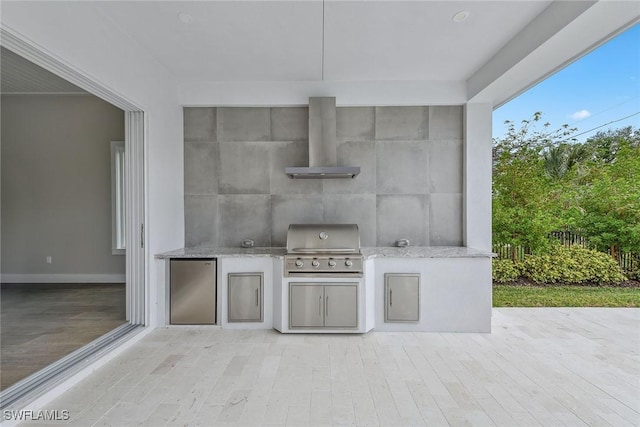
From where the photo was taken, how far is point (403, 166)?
4184mm

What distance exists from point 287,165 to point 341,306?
1.91 m

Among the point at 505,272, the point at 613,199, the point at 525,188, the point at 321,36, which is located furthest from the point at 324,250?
the point at 613,199

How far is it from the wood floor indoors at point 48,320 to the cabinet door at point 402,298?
9.43 feet

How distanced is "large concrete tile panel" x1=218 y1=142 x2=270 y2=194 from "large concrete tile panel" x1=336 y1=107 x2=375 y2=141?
3.28ft

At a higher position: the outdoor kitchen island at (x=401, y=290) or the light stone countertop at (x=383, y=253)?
the light stone countertop at (x=383, y=253)

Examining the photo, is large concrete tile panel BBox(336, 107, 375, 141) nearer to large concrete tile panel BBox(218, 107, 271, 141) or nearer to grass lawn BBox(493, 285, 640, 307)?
large concrete tile panel BBox(218, 107, 271, 141)

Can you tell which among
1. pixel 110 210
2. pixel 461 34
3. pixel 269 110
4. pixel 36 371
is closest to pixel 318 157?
pixel 269 110

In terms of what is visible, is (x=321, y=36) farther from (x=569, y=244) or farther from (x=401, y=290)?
(x=569, y=244)

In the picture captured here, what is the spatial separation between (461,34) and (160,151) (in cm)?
328

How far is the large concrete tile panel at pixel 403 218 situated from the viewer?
418 centimetres

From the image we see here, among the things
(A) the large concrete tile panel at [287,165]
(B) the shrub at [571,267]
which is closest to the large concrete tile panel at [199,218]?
(A) the large concrete tile panel at [287,165]

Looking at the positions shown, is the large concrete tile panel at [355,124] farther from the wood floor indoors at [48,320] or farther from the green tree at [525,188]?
the wood floor indoors at [48,320]

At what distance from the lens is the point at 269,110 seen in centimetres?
421

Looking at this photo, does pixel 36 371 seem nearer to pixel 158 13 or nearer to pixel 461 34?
pixel 158 13
